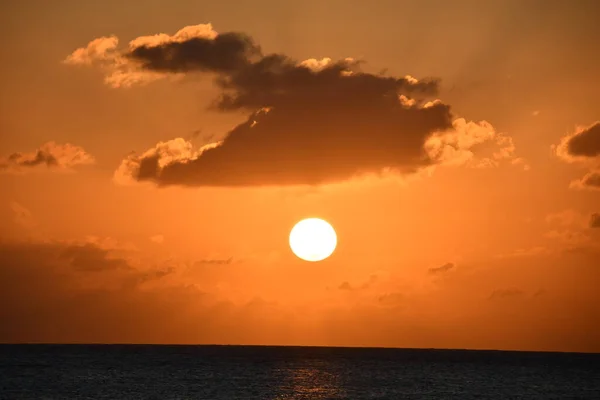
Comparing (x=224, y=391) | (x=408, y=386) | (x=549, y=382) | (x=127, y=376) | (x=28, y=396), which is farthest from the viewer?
(x=549, y=382)

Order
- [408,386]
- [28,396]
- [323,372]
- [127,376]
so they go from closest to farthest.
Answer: [28,396], [408,386], [127,376], [323,372]

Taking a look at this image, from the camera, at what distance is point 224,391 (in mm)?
116312

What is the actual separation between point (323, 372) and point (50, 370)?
5504 centimetres

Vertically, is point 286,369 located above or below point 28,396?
above

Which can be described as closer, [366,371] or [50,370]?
[50,370]

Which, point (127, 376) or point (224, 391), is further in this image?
point (127, 376)

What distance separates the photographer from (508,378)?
16812 cm

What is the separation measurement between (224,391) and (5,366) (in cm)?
8145

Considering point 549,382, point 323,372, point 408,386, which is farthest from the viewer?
point 323,372

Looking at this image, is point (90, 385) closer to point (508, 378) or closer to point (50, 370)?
point (50, 370)

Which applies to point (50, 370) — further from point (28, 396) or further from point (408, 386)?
point (408, 386)

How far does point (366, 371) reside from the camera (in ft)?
590

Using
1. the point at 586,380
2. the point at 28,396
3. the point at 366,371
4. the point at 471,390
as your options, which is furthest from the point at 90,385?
the point at 586,380

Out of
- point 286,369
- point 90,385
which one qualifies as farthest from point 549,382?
point 90,385
